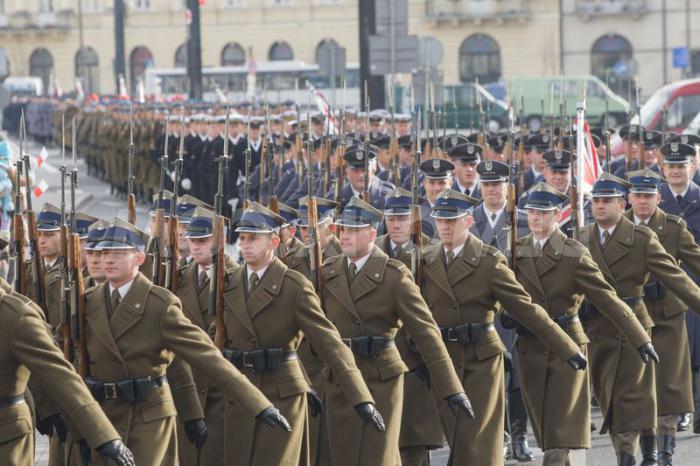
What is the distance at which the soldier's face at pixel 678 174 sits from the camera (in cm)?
1190

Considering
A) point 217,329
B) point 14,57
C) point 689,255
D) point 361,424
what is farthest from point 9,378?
point 14,57

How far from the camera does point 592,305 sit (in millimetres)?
9711

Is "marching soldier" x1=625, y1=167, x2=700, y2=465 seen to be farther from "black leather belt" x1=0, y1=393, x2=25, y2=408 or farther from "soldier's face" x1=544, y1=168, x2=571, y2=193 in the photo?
"black leather belt" x1=0, y1=393, x2=25, y2=408

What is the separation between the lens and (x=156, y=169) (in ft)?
88.6

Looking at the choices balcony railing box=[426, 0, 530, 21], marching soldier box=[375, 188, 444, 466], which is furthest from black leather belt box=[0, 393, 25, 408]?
balcony railing box=[426, 0, 530, 21]

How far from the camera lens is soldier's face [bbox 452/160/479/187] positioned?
13.0 m

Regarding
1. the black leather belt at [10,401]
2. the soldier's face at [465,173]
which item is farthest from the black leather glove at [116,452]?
→ the soldier's face at [465,173]

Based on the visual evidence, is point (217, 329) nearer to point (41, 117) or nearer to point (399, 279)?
point (399, 279)

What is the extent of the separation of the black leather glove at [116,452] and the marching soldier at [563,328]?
2.97 m

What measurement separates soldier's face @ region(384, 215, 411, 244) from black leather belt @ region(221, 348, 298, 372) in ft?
5.19

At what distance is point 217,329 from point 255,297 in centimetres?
25

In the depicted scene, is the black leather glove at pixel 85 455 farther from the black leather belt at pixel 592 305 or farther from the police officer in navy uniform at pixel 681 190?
the police officer in navy uniform at pixel 681 190

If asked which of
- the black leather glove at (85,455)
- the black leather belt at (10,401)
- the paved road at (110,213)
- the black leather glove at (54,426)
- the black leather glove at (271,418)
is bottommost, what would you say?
the paved road at (110,213)

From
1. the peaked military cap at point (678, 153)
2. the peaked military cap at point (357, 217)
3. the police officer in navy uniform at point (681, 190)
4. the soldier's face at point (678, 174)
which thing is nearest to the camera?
the peaked military cap at point (357, 217)
